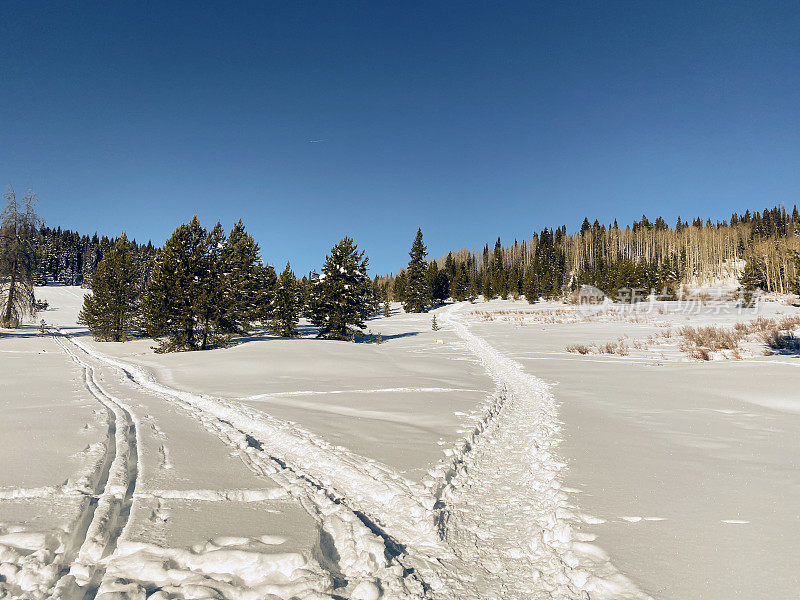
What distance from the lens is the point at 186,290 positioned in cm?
2239

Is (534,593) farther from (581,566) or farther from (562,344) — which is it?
(562,344)

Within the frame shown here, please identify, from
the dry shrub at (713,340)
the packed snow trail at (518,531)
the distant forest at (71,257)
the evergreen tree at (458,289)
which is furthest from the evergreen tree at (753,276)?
the distant forest at (71,257)

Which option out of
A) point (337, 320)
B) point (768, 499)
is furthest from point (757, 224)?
point (768, 499)

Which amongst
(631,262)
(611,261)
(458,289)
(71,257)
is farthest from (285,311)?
(71,257)

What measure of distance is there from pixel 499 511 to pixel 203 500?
2791 millimetres

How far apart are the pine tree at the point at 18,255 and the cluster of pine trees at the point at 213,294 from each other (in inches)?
229

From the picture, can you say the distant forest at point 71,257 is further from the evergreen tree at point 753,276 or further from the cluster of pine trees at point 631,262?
the evergreen tree at point 753,276

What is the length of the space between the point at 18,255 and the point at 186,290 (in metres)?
21.1

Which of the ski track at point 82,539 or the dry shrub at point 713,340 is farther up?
the ski track at point 82,539

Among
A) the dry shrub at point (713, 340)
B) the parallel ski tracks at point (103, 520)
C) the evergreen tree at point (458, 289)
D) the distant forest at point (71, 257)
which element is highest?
the distant forest at point (71, 257)

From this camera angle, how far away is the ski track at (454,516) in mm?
2570

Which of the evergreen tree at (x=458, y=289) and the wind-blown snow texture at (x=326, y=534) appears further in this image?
the evergreen tree at (x=458, y=289)

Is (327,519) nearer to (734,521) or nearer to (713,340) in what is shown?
(734,521)

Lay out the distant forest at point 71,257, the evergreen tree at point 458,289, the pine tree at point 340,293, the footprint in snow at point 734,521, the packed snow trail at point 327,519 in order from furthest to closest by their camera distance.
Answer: the distant forest at point 71,257 < the evergreen tree at point 458,289 < the pine tree at point 340,293 < the footprint in snow at point 734,521 < the packed snow trail at point 327,519
